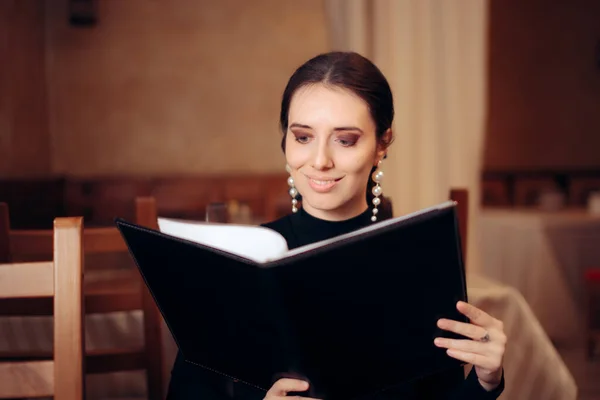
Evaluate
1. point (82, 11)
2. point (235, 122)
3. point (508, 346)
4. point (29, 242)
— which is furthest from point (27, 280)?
point (235, 122)

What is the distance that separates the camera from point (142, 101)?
4.45 meters

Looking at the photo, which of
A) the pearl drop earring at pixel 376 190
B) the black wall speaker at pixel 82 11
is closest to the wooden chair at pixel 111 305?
the pearl drop earring at pixel 376 190

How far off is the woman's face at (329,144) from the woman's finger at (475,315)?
1.05 feet

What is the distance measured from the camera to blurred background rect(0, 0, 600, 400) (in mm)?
3594

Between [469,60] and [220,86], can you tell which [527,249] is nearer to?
[469,60]

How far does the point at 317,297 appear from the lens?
724mm

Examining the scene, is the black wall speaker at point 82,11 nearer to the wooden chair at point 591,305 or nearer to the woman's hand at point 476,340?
the wooden chair at point 591,305

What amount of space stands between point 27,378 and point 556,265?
330 cm

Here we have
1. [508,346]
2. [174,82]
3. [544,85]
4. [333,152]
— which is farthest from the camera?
[544,85]

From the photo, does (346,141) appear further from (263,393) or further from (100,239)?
(100,239)

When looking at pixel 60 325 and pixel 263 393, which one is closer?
pixel 60 325

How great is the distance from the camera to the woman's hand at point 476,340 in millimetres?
801

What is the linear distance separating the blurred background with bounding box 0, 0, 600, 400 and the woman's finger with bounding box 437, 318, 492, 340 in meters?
2.64

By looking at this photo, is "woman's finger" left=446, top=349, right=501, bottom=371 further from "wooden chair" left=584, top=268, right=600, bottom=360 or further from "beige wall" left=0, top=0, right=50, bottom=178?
"beige wall" left=0, top=0, right=50, bottom=178
